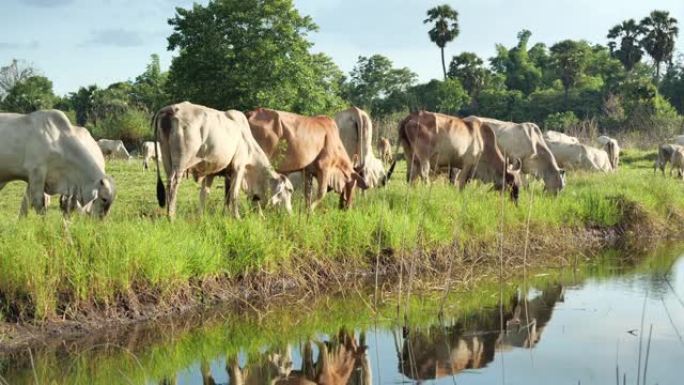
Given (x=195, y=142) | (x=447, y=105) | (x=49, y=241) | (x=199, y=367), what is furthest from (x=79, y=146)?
(x=447, y=105)

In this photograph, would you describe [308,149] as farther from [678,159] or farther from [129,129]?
[129,129]

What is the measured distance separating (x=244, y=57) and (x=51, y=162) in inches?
797

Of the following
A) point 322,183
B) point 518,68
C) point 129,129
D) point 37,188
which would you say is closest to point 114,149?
point 129,129

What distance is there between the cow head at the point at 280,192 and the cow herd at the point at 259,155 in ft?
0.05

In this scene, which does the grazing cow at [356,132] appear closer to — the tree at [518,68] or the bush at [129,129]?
the bush at [129,129]

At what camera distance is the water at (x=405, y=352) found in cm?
594

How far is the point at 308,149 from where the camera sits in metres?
11.2

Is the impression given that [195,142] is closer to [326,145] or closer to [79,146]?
[79,146]

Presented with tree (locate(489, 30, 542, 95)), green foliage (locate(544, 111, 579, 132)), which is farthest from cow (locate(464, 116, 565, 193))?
tree (locate(489, 30, 542, 95))

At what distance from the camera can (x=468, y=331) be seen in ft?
23.6

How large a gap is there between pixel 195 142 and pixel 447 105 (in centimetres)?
4564

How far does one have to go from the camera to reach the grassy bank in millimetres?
6926

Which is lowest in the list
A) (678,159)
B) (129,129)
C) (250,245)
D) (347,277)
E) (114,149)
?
(347,277)

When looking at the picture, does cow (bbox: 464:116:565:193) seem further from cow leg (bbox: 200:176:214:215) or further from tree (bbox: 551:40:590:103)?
tree (bbox: 551:40:590:103)
